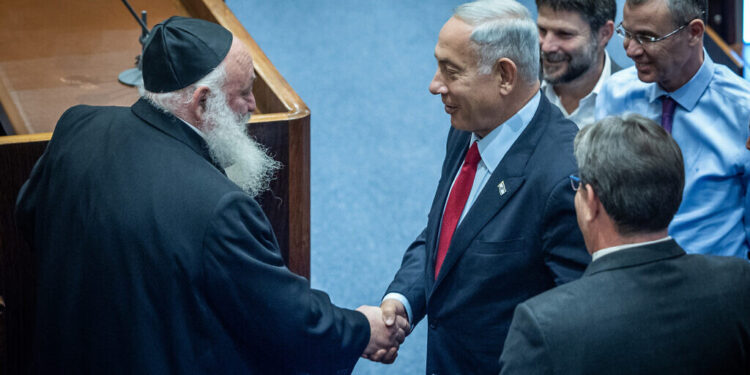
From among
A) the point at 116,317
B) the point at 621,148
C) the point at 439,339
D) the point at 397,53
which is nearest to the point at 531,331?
the point at 621,148

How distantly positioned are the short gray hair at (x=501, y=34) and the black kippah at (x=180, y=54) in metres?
0.59

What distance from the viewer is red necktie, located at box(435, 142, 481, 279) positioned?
1913 mm

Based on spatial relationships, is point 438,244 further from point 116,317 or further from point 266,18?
point 266,18

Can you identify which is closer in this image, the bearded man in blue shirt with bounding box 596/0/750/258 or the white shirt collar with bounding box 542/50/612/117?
the bearded man in blue shirt with bounding box 596/0/750/258

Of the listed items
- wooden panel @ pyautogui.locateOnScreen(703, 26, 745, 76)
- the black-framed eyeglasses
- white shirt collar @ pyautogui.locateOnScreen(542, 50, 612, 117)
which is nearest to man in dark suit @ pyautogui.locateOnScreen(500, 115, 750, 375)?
the black-framed eyeglasses

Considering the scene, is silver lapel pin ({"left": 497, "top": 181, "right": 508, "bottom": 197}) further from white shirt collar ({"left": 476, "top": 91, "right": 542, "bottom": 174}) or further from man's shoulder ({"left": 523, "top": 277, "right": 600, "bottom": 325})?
man's shoulder ({"left": 523, "top": 277, "right": 600, "bottom": 325})

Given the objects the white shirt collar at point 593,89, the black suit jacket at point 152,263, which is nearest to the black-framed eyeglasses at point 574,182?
the black suit jacket at point 152,263

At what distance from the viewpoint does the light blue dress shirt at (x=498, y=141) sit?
1841 millimetres

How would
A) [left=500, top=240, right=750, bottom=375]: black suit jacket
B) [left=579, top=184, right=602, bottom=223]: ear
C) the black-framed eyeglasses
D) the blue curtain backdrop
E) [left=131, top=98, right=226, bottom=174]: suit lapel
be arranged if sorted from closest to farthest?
[left=500, top=240, right=750, bottom=375]: black suit jacket < [left=579, top=184, right=602, bottom=223]: ear < the black-framed eyeglasses < [left=131, top=98, right=226, bottom=174]: suit lapel < the blue curtain backdrop

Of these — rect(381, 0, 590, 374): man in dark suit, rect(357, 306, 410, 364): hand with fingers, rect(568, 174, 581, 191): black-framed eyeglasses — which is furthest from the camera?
rect(357, 306, 410, 364): hand with fingers

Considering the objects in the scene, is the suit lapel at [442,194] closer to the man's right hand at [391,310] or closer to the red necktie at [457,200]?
the red necktie at [457,200]

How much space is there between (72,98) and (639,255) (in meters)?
1.99

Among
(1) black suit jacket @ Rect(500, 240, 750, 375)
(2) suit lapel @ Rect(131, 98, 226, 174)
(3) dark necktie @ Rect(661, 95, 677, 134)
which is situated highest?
(2) suit lapel @ Rect(131, 98, 226, 174)

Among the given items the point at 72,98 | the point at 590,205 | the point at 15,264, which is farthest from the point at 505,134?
the point at 72,98
